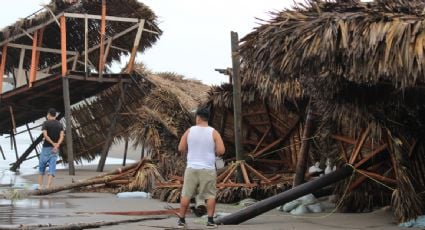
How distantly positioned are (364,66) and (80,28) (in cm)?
1387

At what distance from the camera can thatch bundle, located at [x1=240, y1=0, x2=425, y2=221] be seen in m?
6.39

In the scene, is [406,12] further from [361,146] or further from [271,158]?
[271,158]

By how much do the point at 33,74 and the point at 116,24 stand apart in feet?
9.79

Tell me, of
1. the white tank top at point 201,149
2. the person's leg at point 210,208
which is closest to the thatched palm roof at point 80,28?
the white tank top at point 201,149

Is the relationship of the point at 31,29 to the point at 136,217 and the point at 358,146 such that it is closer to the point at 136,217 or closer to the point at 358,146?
the point at 136,217

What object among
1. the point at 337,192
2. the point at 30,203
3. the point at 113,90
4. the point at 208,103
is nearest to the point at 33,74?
the point at 113,90

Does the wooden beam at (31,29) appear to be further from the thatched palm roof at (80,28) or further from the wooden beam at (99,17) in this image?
the wooden beam at (99,17)

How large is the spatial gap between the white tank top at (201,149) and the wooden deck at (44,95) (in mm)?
9564

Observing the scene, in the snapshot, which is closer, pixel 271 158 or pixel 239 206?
pixel 239 206

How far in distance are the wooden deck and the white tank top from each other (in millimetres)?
9564

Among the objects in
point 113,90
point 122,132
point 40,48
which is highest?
point 40,48

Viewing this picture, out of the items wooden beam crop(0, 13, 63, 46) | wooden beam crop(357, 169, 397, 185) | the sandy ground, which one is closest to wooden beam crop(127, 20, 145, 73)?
wooden beam crop(0, 13, 63, 46)

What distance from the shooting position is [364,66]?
6.64m

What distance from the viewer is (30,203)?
10.3 meters
